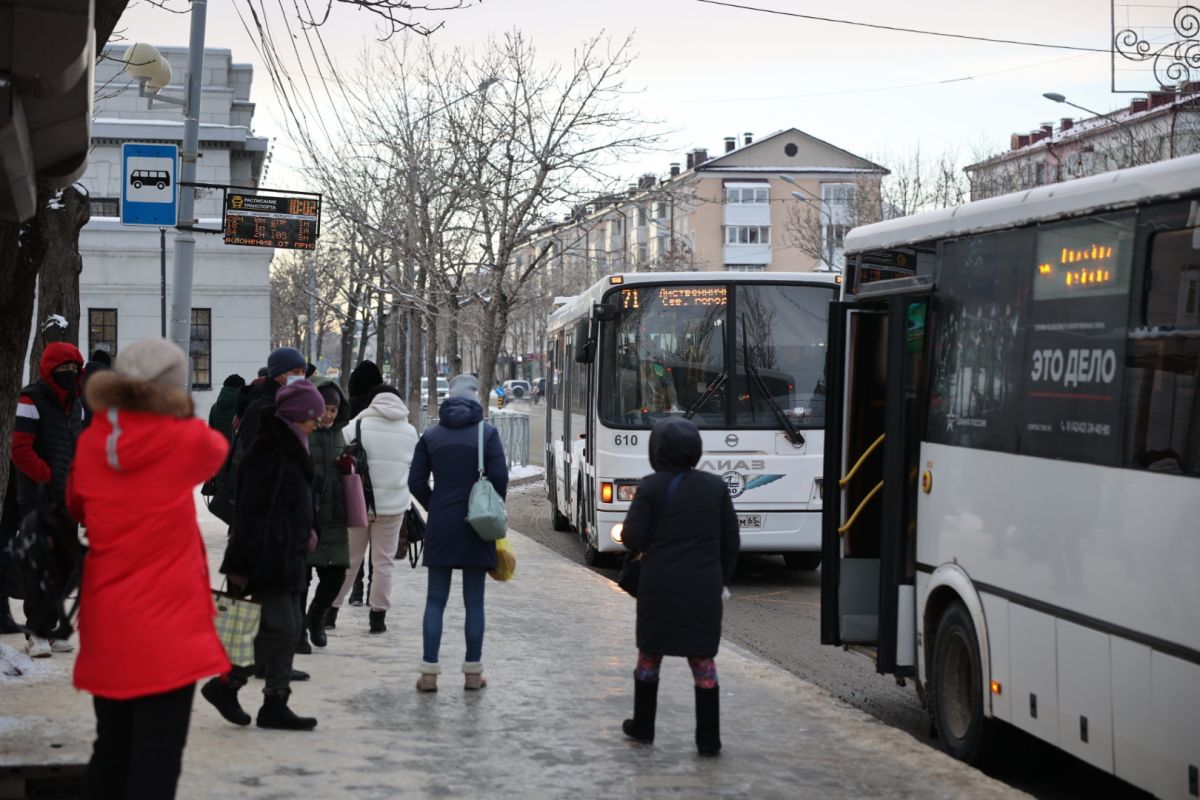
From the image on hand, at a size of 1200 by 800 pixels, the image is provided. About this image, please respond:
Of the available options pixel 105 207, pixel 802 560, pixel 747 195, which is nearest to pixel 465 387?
pixel 802 560

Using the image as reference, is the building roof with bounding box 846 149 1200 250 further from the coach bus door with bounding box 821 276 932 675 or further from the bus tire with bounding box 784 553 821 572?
the bus tire with bounding box 784 553 821 572

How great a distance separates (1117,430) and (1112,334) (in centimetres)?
43

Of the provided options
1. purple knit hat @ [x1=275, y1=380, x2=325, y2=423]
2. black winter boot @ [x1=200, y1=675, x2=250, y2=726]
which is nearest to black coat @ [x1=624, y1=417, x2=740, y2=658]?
purple knit hat @ [x1=275, y1=380, x2=325, y2=423]

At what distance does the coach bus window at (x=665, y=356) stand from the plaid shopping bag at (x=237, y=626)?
29.6 ft

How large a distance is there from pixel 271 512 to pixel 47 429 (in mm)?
2698

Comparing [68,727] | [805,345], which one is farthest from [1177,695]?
[805,345]

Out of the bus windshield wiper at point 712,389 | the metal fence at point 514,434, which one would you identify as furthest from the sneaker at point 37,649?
the metal fence at point 514,434

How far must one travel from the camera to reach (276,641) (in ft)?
24.3

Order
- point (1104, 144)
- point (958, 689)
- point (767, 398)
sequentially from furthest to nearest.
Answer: point (1104, 144) → point (767, 398) → point (958, 689)

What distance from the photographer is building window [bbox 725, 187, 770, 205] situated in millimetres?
103875

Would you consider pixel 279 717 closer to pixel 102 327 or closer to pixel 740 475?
pixel 740 475

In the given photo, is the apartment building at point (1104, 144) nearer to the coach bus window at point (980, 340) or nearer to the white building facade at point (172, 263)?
the white building facade at point (172, 263)

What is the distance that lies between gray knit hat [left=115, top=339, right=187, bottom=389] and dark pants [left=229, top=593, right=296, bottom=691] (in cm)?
281

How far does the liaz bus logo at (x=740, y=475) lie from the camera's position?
1510cm
